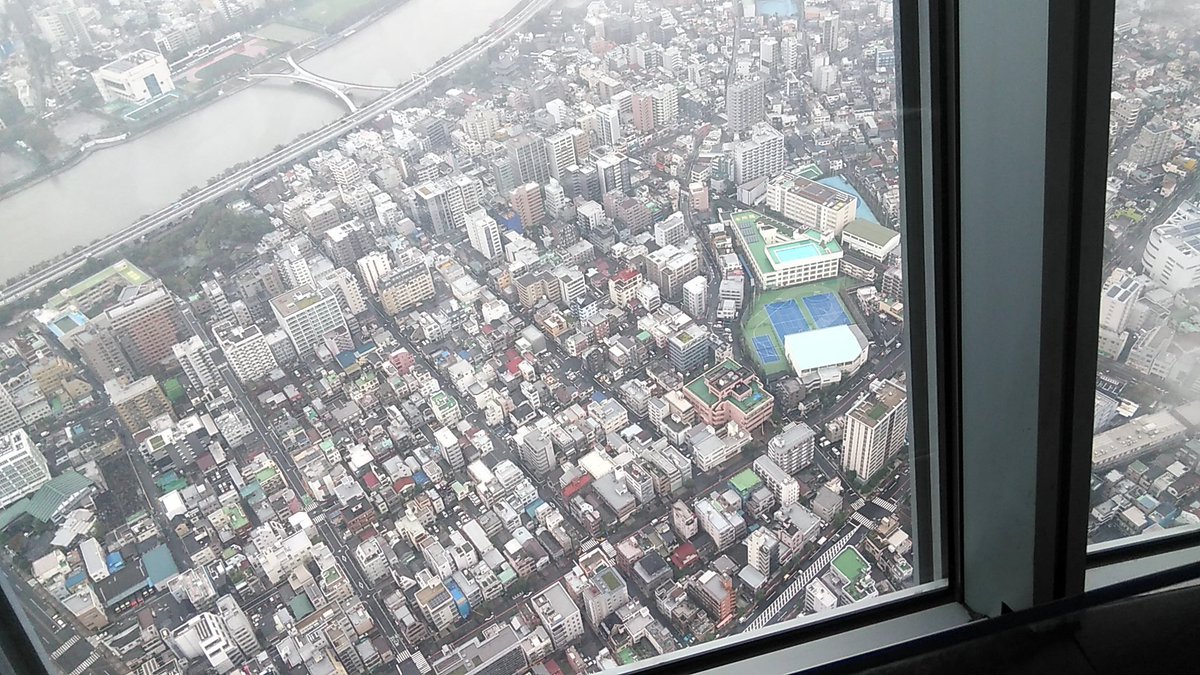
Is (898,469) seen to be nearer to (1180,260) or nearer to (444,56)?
(1180,260)

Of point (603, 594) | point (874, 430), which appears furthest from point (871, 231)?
point (603, 594)

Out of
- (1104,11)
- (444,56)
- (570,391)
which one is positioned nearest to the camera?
(1104,11)

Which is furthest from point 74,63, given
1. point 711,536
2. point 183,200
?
point 711,536

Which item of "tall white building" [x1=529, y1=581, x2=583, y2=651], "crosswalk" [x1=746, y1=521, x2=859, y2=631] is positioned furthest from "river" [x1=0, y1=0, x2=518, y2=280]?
"crosswalk" [x1=746, y1=521, x2=859, y2=631]

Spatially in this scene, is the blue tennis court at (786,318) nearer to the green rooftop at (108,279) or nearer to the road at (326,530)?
the road at (326,530)

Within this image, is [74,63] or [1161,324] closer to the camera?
[74,63]

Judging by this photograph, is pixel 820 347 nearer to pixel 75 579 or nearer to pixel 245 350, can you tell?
pixel 245 350
